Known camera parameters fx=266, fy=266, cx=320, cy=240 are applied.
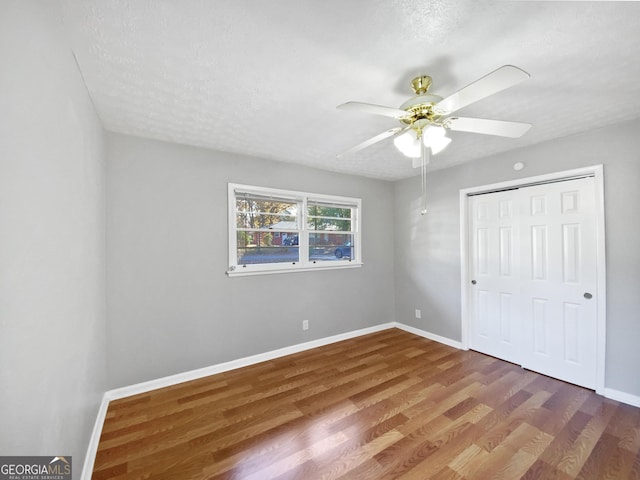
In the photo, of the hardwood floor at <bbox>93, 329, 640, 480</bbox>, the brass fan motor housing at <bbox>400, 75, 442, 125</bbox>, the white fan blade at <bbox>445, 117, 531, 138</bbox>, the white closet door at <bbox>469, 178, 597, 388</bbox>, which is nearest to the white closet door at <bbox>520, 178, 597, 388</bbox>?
the white closet door at <bbox>469, 178, 597, 388</bbox>

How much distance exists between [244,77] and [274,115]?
1.65 feet

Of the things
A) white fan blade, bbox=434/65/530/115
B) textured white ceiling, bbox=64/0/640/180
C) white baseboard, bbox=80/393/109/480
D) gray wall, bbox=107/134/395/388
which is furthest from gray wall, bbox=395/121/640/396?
white baseboard, bbox=80/393/109/480

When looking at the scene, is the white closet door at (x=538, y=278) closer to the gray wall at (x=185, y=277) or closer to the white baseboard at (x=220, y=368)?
the white baseboard at (x=220, y=368)

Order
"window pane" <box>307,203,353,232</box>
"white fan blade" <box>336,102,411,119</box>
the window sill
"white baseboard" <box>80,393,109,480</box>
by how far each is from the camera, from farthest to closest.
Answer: "window pane" <box>307,203,353,232</box>, the window sill, "white baseboard" <box>80,393,109,480</box>, "white fan blade" <box>336,102,411,119</box>

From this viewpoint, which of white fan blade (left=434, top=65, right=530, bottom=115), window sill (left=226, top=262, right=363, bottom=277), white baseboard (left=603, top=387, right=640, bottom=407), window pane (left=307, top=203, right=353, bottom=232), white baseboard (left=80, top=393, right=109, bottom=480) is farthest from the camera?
window pane (left=307, top=203, right=353, bottom=232)

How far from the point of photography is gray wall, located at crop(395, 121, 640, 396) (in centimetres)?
229

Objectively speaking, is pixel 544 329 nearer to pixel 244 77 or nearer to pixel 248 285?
pixel 248 285

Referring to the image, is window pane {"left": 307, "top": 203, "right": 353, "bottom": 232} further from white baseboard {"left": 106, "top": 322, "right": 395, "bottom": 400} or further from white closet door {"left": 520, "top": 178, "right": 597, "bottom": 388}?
white closet door {"left": 520, "top": 178, "right": 597, "bottom": 388}

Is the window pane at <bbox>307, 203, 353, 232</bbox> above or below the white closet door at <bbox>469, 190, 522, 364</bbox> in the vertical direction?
above

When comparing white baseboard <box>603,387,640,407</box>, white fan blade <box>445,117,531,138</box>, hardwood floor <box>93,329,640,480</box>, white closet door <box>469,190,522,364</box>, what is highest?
white fan blade <box>445,117,531,138</box>

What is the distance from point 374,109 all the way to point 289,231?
2145mm

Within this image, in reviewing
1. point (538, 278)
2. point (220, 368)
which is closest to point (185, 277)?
point (220, 368)

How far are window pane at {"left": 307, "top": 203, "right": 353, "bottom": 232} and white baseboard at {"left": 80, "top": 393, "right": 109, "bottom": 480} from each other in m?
2.66

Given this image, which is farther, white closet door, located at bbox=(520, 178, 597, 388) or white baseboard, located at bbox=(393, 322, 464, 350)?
white baseboard, located at bbox=(393, 322, 464, 350)
